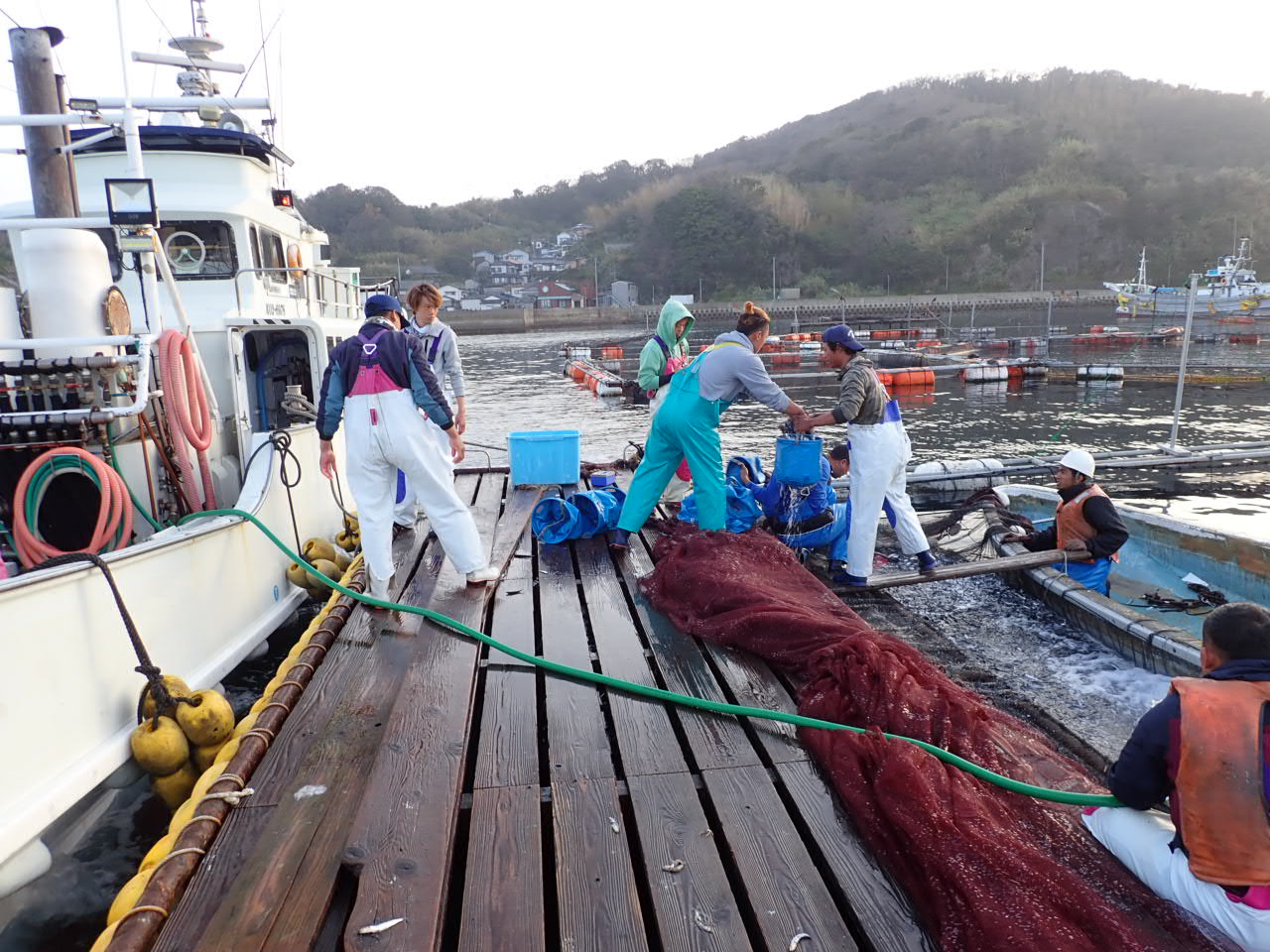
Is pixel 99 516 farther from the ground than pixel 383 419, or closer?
closer

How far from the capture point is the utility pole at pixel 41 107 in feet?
17.1

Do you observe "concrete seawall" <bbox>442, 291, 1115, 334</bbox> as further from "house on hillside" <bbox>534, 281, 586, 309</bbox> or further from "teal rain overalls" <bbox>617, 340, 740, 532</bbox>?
"teal rain overalls" <bbox>617, 340, 740, 532</bbox>

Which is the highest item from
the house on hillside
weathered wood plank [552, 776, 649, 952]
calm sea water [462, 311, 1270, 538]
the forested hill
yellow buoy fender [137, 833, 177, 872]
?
the forested hill

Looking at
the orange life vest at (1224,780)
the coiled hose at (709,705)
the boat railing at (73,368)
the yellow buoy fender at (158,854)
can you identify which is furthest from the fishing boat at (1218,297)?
the yellow buoy fender at (158,854)

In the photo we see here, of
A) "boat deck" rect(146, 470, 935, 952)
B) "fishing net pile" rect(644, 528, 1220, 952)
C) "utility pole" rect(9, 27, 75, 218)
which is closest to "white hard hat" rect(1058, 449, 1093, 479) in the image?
"fishing net pile" rect(644, 528, 1220, 952)

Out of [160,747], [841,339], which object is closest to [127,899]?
[160,747]

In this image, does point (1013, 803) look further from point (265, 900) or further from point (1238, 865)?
point (265, 900)

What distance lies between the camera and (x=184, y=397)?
4488mm

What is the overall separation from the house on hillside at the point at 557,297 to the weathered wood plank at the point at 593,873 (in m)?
84.6

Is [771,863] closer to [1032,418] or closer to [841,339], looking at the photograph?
[841,339]

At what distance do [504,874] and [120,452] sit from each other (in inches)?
158

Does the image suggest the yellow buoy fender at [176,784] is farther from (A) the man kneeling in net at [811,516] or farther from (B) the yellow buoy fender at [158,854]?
(A) the man kneeling in net at [811,516]

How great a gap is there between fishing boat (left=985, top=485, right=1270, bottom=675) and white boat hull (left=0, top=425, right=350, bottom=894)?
578 cm

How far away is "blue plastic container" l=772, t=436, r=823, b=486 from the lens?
5.88 metres
